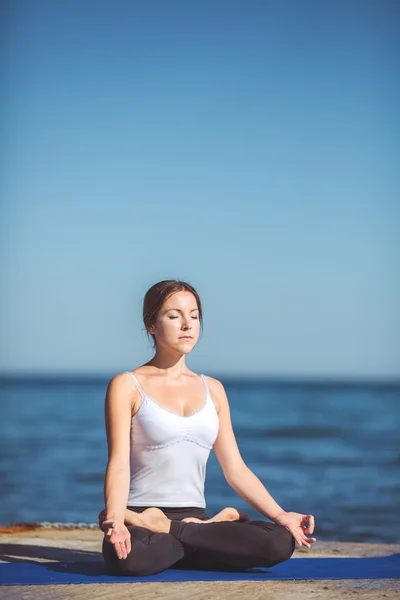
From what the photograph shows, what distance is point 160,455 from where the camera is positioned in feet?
12.9

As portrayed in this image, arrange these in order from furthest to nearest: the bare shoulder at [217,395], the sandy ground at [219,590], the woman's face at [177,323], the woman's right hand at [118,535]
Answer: the bare shoulder at [217,395]
the woman's face at [177,323]
the woman's right hand at [118,535]
the sandy ground at [219,590]

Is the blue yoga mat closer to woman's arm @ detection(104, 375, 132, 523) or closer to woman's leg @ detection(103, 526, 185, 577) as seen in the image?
woman's leg @ detection(103, 526, 185, 577)

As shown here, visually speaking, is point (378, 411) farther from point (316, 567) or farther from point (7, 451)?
point (316, 567)

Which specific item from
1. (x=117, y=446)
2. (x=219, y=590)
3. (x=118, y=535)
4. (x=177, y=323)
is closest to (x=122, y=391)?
(x=117, y=446)

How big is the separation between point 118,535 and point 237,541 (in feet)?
1.57

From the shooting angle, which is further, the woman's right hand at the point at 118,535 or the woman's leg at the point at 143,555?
the woman's leg at the point at 143,555

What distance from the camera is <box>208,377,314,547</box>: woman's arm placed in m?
3.87

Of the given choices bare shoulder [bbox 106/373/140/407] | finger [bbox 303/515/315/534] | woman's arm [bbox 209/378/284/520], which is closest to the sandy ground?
finger [bbox 303/515/315/534]

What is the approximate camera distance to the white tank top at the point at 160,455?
3.92 m

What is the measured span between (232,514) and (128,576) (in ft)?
1.57

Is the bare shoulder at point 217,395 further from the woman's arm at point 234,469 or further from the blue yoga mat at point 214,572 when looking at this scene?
the blue yoga mat at point 214,572

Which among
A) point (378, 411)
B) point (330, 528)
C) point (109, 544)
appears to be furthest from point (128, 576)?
point (378, 411)

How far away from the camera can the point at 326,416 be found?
27297 mm

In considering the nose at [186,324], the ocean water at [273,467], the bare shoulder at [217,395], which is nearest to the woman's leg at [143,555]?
the bare shoulder at [217,395]
